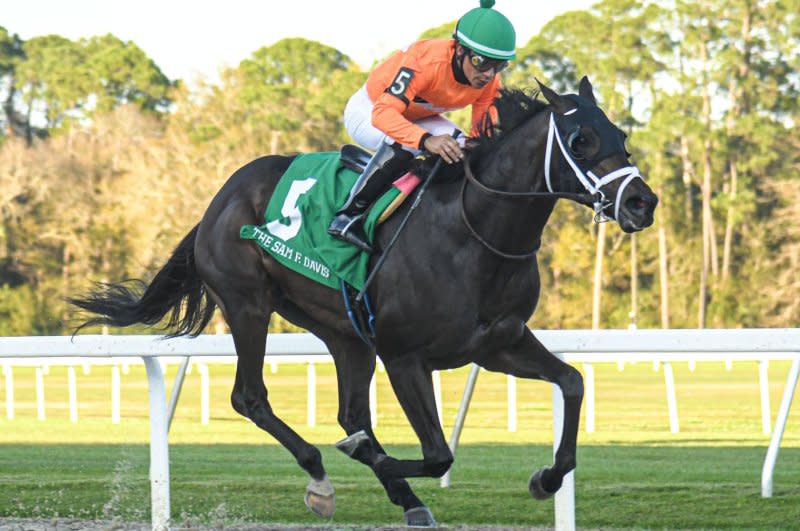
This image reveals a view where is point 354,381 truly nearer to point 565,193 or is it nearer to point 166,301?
point 166,301

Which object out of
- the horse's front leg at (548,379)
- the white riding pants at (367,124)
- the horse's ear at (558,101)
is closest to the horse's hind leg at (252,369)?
the white riding pants at (367,124)

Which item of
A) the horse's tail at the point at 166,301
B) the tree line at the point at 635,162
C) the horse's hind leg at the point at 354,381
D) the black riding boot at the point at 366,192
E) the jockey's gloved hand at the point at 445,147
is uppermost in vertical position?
the tree line at the point at 635,162

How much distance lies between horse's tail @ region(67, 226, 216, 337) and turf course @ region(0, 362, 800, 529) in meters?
0.81

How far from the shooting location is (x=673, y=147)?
139ft

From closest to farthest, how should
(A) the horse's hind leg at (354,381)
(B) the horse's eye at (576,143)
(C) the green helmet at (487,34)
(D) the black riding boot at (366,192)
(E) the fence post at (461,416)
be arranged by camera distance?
(B) the horse's eye at (576,143) → (C) the green helmet at (487,34) → (D) the black riding boot at (366,192) → (A) the horse's hind leg at (354,381) → (E) the fence post at (461,416)

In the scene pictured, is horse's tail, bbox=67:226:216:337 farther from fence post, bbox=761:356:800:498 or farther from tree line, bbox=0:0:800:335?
tree line, bbox=0:0:800:335

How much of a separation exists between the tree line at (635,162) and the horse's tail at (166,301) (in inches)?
1188

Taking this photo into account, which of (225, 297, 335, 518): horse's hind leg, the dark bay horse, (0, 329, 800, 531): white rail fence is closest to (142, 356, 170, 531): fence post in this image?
(0, 329, 800, 531): white rail fence

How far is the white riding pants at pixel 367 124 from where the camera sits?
490cm

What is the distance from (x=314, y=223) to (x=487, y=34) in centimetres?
94

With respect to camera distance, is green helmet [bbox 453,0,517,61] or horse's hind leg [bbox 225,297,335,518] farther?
horse's hind leg [bbox 225,297,335,518]

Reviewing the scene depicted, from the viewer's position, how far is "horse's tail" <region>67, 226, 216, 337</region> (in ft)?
18.4

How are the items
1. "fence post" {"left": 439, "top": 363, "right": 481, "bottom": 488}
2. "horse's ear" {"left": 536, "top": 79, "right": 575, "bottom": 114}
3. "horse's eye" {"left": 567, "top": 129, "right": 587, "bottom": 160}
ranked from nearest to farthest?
"horse's eye" {"left": 567, "top": 129, "right": 587, "bottom": 160} < "horse's ear" {"left": 536, "top": 79, "right": 575, "bottom": 114} < "fence post" {"left": 439, "top": 363, "right": 481, "bottom": 488}

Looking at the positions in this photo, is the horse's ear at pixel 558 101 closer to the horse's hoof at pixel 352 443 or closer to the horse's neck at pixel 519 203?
the horse's neck at pixel 519 203
